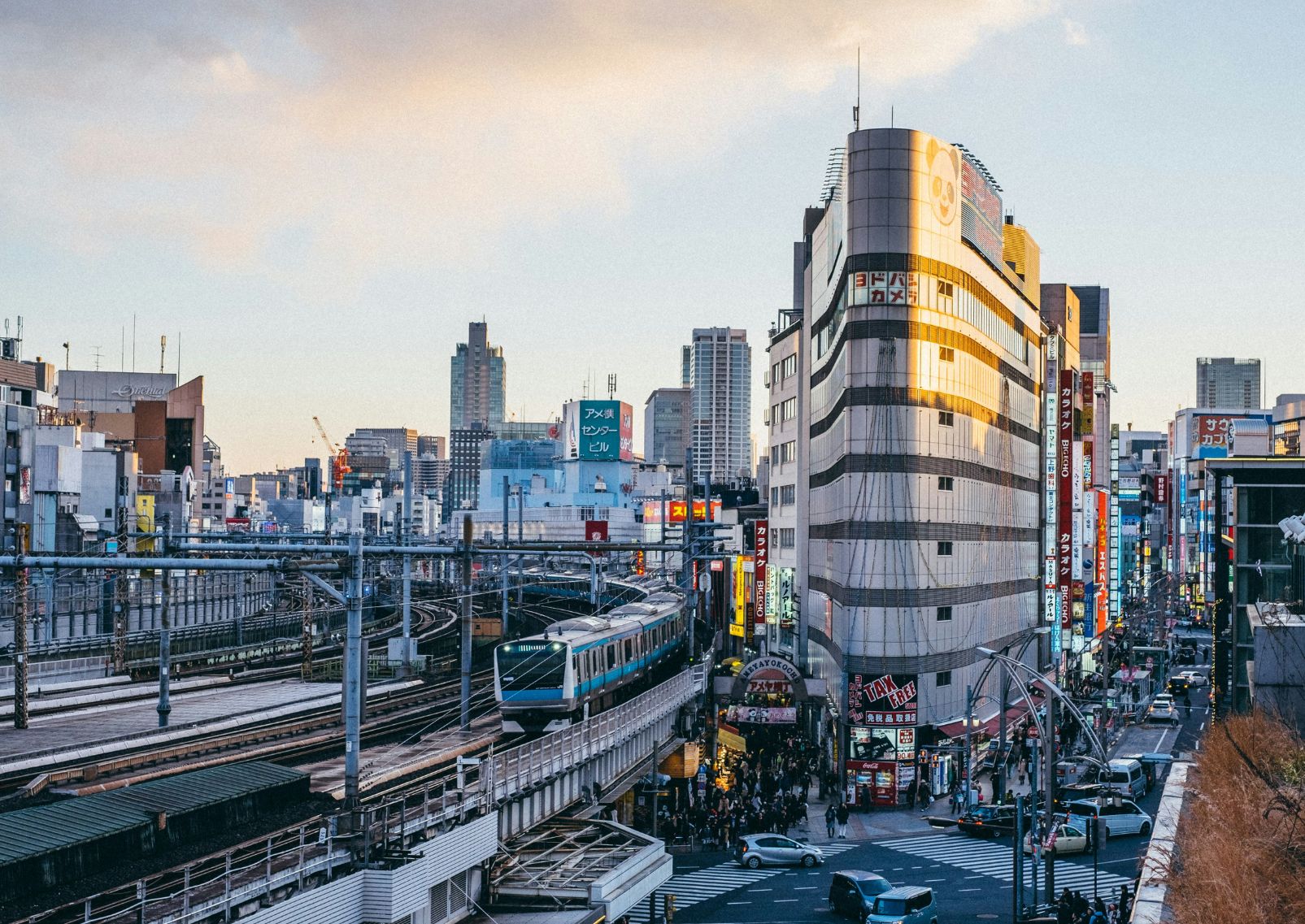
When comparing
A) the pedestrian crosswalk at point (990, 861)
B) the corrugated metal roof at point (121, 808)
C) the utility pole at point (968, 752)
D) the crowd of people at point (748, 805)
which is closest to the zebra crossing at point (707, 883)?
the crowd of people at point (748, 805)

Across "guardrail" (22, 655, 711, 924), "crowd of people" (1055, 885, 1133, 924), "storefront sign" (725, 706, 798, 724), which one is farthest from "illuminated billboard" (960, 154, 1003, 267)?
"guardrail" (22, 655, 711, 924)

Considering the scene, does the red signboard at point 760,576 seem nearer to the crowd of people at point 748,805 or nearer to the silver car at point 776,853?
the crowd of people at point 748,805

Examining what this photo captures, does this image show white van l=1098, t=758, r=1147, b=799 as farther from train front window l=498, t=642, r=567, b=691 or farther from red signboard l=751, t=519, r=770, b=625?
red signboard l=751, t=519, r=770, b=625

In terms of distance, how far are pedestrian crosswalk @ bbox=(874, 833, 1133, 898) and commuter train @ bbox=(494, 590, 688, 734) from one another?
1145 cm

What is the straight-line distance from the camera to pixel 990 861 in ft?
153

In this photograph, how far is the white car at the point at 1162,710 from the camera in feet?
264

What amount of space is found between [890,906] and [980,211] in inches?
1554

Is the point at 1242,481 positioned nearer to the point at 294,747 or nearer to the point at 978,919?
the point at 978,919

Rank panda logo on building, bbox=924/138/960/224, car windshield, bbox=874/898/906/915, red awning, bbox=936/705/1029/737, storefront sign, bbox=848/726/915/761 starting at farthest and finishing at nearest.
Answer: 1. red awning, bbox=936/705/1029/737
2. panda logo on building, bbox=924/138/960/224
3. storefront sign, bbox=848/726/915/761
4. car windshield, bbox=874/898/906/915

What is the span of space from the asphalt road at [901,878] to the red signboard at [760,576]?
1111 inches

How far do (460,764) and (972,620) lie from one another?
41.7m

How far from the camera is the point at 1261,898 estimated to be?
19.6 m

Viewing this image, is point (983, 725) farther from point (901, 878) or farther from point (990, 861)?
point (901, 878)

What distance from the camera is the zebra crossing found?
4006cm
